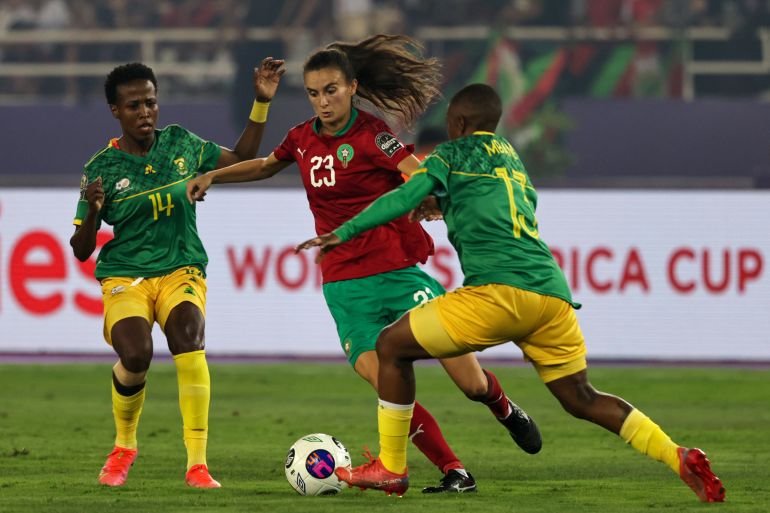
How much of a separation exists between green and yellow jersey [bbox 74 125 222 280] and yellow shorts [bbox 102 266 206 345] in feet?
0.14

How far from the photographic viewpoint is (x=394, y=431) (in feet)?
21.3

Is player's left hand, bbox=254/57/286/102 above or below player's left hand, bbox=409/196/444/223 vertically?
above

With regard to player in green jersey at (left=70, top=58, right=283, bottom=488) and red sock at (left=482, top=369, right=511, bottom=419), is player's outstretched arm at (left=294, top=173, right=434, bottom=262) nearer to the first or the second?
red sock at (left=482, top=369, right=511, bottom=419)

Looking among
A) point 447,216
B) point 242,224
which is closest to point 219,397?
point 242,224

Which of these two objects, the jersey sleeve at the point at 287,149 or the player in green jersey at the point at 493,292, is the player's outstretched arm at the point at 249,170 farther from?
the player in green jersey at the point at 493,292

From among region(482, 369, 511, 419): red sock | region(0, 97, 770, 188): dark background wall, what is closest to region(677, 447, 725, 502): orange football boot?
region(482, 369, 511, 419): red sock

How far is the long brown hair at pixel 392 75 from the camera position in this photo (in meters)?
7.41

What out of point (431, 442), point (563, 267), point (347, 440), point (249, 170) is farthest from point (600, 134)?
point (431, 442)

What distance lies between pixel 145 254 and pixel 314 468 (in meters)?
1.41

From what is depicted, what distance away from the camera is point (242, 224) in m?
14.4

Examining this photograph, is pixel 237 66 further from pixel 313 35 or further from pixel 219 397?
pixel 219 397

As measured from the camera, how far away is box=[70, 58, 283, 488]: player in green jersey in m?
7.07

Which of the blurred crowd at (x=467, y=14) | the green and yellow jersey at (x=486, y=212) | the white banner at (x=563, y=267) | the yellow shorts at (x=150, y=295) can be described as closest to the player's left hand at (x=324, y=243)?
the green and yellow jersey at (x=486, y=212)

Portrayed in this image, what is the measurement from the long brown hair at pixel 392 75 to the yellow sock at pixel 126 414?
73.8 inches
